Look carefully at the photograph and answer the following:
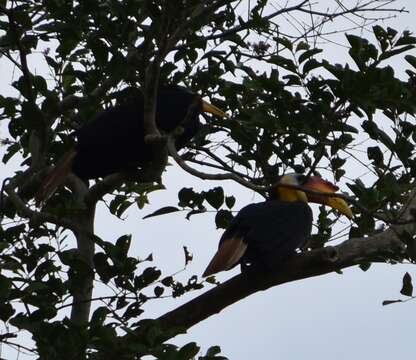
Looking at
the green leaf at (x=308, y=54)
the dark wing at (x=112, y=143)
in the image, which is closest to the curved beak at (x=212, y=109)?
the dark wing at (x=112, y=143)

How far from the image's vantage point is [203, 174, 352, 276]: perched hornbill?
13.9 ft

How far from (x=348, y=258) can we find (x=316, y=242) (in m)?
0.77

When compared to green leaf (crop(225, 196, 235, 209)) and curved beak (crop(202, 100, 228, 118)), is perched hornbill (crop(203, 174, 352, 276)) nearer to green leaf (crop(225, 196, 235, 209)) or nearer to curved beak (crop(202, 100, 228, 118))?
green leaf (crop(225, 196, 235, 209))

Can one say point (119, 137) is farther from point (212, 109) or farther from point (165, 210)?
point (165, 210)

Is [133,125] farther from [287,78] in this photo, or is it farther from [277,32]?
[287,78]

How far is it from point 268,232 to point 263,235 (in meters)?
0.04

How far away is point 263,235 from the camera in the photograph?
4457 mm

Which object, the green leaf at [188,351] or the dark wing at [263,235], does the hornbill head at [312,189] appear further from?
the green leaf at [188,351]

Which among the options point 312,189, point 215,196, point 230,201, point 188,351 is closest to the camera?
point 188,351

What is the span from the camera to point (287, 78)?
13.3 feet

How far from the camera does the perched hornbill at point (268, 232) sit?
422 cm

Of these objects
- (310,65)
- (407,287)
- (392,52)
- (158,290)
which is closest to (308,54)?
(310,65)

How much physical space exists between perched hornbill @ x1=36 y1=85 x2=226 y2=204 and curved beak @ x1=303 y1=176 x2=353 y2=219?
0.58m

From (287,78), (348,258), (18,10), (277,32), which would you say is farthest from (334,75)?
(18,10)
